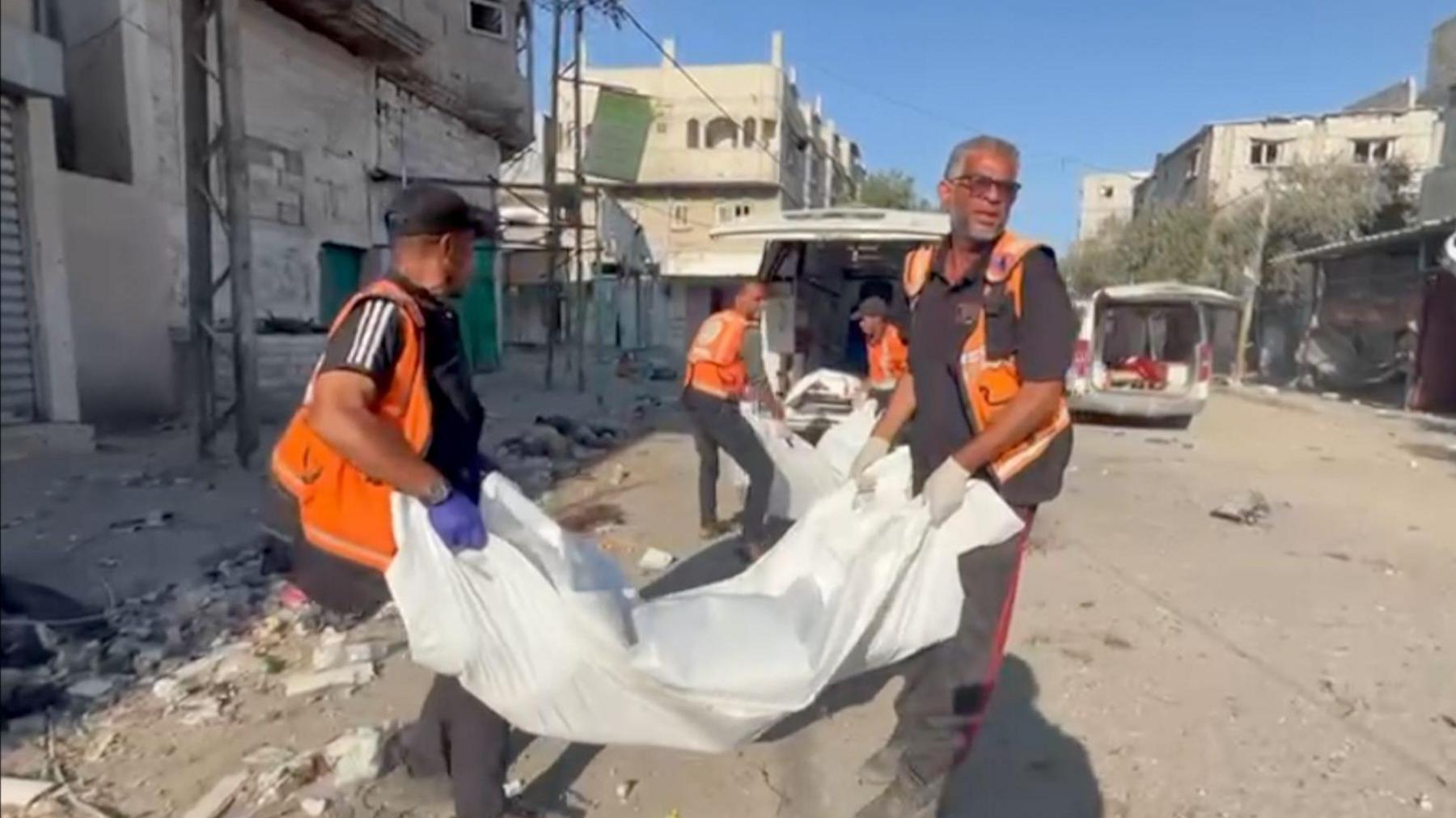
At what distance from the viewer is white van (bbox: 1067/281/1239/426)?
1208 centimetres

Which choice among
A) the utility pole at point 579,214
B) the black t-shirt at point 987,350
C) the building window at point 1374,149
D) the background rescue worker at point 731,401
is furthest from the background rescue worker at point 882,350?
the building window at point 1374,149

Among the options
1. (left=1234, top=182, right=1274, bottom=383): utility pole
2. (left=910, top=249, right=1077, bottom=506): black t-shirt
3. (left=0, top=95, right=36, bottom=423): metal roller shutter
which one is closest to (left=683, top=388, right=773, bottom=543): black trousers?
(left=910, top=249, right=1077, bottom=506): black t-shirt

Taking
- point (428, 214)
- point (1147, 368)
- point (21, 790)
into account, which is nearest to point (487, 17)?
point (1147, 368)

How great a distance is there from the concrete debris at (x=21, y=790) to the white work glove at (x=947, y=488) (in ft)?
6.43

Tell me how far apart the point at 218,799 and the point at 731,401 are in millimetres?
3272

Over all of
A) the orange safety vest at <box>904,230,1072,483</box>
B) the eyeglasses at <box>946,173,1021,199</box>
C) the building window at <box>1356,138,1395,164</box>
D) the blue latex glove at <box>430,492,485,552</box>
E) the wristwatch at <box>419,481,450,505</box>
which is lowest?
the blue latex glove at <box>430,492,485,552</box>

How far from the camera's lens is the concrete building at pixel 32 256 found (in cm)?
86

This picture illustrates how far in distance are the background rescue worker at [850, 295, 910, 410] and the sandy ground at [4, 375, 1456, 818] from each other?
4.73 ft

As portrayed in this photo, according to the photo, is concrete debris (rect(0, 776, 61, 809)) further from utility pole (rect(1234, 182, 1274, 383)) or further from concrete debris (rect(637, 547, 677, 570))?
utility pole (rect(1234, 182, 1274, 383))

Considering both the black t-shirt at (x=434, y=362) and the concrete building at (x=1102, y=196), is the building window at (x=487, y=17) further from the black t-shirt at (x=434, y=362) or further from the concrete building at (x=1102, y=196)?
the concrete building at (x=1102, y=196)

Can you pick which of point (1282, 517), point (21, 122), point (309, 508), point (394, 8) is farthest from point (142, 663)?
point (394, 8)

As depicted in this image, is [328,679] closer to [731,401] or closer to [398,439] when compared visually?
[398,439]

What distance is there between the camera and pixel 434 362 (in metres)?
2.24

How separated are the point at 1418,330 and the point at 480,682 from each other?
1908cm
